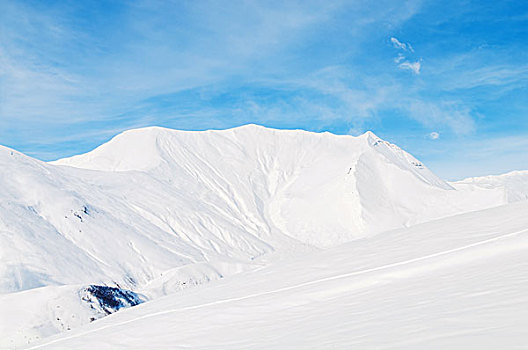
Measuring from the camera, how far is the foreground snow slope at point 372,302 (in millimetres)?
3611

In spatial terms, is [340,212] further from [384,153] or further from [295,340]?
[295,340]

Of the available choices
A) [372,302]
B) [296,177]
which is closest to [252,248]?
[296,177]

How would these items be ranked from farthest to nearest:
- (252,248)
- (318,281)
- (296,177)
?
1. (296,177)
2. (252,248)
3. (318,281)

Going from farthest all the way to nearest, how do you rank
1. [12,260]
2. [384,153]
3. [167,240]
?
[384,153]
[167,240]
[12,260]

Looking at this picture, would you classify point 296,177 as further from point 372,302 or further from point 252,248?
point 372,302

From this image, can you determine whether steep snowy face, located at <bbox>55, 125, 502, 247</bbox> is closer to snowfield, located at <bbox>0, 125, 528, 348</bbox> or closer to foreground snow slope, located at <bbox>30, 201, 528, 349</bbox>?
snowfield, located at <bbox>0, 125, 528, 348</bbox>

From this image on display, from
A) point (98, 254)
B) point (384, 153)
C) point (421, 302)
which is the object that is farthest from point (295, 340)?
point (384, 153)

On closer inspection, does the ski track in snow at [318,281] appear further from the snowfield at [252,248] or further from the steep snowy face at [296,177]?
the steep snowy face at [296,177]

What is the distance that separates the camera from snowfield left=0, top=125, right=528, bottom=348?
483 centimetres

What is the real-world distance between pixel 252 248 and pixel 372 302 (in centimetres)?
4636

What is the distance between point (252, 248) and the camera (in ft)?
168

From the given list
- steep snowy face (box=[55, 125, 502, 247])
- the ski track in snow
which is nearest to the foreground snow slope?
the ski track in snow

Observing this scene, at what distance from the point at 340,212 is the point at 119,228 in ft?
99.0

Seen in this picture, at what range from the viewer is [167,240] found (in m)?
45.1
